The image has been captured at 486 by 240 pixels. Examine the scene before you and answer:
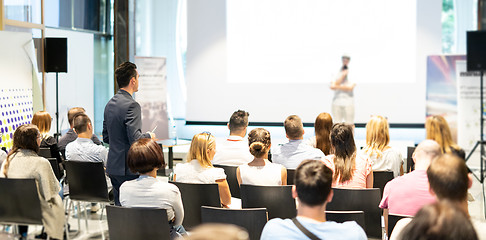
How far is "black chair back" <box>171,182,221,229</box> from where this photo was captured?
370 centimetres

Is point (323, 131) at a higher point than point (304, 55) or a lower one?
lower

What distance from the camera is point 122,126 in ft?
14.3

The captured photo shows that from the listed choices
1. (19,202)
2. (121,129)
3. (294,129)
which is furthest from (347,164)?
(19,202)

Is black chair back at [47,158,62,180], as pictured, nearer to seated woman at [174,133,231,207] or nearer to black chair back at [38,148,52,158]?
black chair back at [38,148,52,158]

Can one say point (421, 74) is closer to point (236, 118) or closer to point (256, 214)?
point (236, 118)

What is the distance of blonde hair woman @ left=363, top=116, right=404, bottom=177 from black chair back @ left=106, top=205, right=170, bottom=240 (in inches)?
85.9

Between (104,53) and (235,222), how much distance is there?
25.9 ft

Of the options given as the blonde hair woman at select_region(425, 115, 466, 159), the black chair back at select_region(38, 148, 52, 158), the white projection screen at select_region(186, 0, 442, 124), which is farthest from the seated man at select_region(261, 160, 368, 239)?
the white projection screen at select_region(186, 0, 442, 124)

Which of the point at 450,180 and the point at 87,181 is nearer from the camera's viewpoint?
the point at 450,180

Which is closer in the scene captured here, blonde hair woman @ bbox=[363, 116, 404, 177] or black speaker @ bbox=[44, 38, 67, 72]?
blonde hair woman @ bbox=[363, 116, 404, 177]

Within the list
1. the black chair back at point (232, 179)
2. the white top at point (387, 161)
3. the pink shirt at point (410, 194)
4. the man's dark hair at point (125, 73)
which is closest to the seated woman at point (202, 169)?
the black chair back at point (232, 179)

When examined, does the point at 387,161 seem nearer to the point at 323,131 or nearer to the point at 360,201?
the point at 323,131

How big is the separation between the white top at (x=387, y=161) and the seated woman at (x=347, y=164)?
73cm

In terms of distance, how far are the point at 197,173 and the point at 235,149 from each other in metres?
0.97
